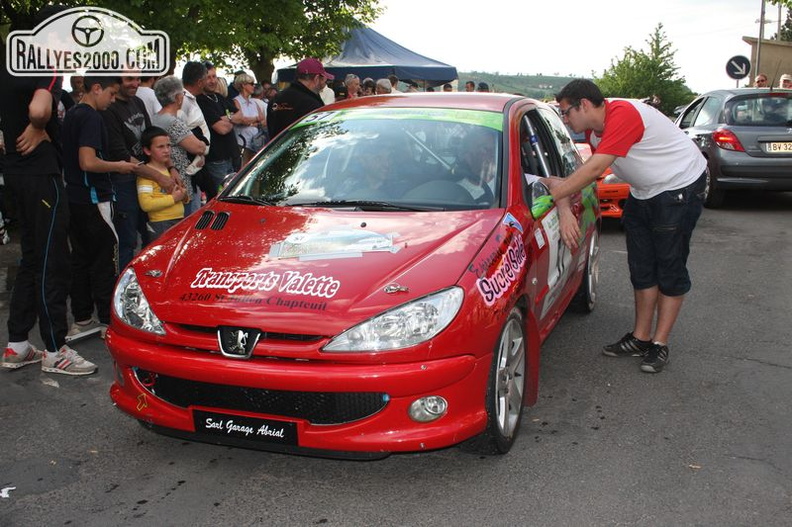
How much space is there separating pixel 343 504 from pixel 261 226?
1439 mm

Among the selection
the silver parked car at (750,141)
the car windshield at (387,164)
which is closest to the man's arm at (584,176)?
the car windshield at (387,164)

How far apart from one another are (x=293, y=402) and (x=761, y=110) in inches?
384

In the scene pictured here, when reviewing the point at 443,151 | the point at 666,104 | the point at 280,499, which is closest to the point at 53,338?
the point at 280,499

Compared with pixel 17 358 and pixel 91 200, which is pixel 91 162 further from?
pixel 17 358

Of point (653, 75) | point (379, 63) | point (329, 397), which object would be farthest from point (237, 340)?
point (653, 75)

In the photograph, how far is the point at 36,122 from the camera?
4.58 m

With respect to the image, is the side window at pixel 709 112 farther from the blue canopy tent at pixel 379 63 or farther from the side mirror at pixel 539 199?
the blue canopy tent at pixel 379 63

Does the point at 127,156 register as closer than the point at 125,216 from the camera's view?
Yes

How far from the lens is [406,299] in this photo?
325 centimetres

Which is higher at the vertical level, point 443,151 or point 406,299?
point 443,151

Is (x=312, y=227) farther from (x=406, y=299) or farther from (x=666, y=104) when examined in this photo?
(x=666, y=104)

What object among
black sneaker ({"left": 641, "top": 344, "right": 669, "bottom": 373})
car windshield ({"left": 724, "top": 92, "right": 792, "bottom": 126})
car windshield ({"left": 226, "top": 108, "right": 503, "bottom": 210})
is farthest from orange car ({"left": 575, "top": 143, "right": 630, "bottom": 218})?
car windshield ({"left": 226, "top": 108, "right": 503, "bottom": 210})

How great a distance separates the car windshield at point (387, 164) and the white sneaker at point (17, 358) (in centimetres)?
175

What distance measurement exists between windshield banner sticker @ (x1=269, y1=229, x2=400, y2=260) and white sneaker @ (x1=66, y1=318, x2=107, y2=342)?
254cm
